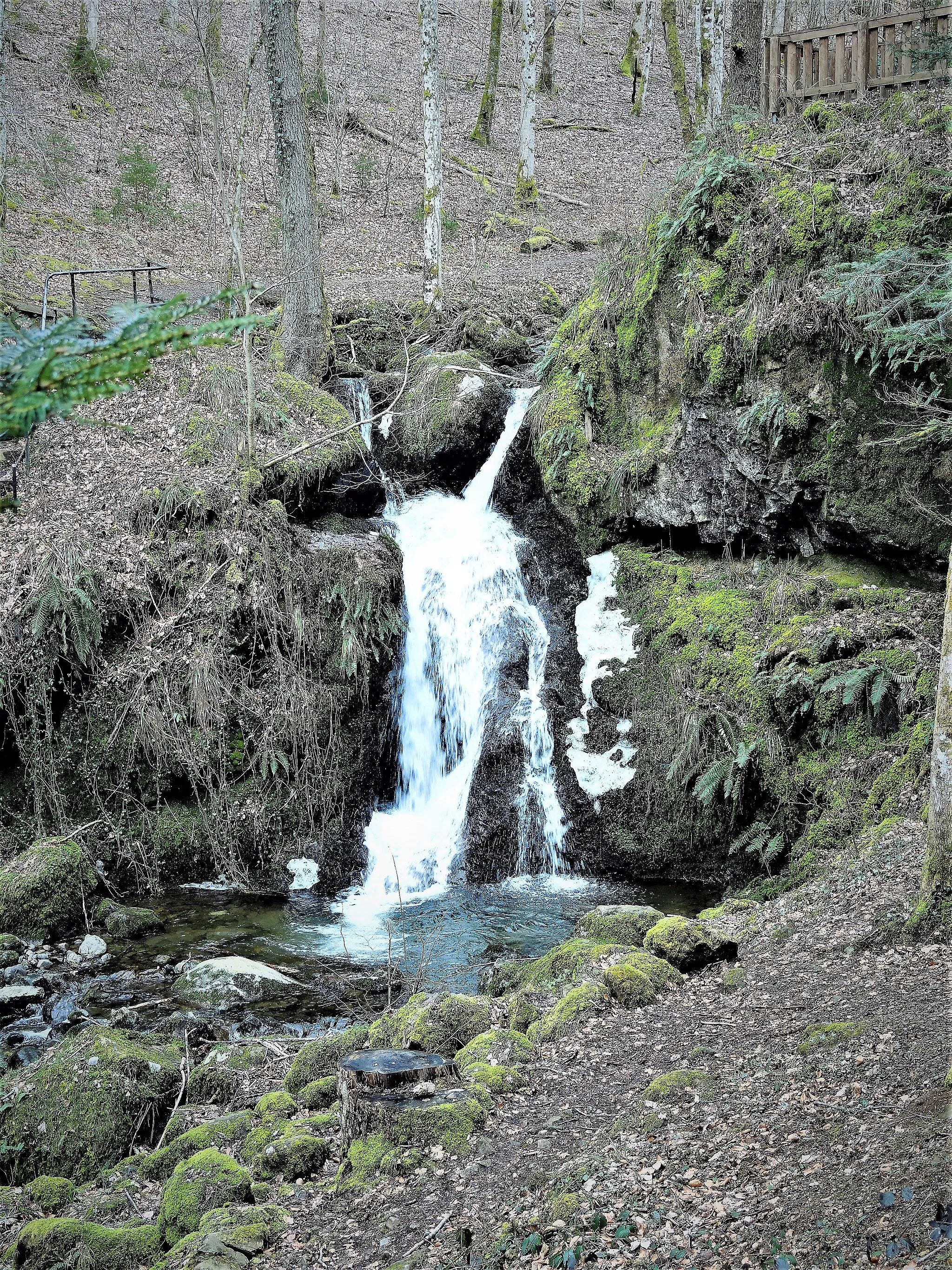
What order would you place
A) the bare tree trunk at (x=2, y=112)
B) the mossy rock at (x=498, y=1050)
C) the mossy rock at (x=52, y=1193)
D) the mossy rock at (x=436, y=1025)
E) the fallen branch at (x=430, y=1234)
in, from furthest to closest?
the bare tree trunk at (x=2, y=112), the mossy rock at (x=436, y=1025), the mossy rock at (x=498, y=1050), the mossy rock at (x=52, y=1193), the fallen branch at (x=430, y=1234)

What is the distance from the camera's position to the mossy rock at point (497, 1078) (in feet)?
17.1

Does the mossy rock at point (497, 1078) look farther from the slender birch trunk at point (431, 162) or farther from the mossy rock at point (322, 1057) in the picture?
the slender birch trunk at point (431, 162)

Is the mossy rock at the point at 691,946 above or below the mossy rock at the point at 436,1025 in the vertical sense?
above

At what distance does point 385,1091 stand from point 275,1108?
1.02 meters

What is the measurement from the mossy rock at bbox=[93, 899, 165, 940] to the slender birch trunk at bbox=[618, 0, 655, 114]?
29.5 meters

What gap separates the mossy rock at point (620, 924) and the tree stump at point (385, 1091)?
2360 millimetres

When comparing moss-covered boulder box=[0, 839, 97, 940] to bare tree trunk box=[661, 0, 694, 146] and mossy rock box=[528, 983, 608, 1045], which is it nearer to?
mossy rock box=[528, 983, 608, 1045]

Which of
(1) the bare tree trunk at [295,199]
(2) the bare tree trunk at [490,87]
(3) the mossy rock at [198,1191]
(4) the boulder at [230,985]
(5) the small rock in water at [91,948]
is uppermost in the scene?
(2) the bare tree trunk at [490,87]

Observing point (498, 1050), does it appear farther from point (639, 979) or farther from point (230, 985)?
point (230, 985)

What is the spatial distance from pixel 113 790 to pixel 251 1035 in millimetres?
4112

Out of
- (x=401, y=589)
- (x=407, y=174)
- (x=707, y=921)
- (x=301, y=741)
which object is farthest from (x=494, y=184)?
(x=707, y=921)

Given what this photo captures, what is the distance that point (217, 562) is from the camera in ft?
35.9

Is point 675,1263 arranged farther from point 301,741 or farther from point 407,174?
point 407,174

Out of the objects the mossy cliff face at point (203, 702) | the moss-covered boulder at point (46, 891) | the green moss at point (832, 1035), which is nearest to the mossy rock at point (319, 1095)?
the green moss at point (832, 1035)
